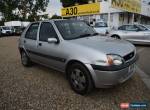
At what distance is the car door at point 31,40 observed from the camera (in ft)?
21.6

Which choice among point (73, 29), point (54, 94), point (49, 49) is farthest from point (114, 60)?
point (49, 49)

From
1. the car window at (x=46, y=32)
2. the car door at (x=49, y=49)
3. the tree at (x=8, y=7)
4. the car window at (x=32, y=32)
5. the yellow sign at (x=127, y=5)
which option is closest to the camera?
the car door at (x=49, y=49)

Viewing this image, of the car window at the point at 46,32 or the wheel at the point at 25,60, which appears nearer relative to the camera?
the car window at the point at 46,32

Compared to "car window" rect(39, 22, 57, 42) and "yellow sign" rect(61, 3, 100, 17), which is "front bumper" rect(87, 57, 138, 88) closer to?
"car window" rect(39, 22, 57, 42)

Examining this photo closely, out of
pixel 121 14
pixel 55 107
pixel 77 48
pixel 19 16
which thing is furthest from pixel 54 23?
pixel 19 16

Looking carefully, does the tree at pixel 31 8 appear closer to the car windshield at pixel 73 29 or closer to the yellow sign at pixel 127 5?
the yellow sign at pixel 127 5

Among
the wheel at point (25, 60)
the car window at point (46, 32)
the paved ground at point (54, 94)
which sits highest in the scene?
the car window at point (46, 32)

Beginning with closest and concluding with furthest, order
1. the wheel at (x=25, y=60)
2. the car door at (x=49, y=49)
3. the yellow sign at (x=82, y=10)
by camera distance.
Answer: the car door at (x=49, y=49) < the wheel at (x=25, y=60) < the yellow sign at (x=82, y=10)

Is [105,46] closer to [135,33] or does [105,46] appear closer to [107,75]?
[107,75]

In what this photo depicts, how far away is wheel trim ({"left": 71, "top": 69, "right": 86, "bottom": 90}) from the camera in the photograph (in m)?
4.87

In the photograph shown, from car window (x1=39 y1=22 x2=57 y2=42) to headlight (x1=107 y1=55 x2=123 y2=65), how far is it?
1.79 meters

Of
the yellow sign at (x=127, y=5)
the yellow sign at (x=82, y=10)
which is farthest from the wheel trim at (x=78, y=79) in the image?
the yellow sign at (x=82, y=10)

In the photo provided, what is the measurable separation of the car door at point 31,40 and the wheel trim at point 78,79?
1860mm

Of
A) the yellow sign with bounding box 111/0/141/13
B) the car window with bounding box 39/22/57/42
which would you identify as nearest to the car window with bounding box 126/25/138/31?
the yellow sign with bounding box 111/0/141/13
